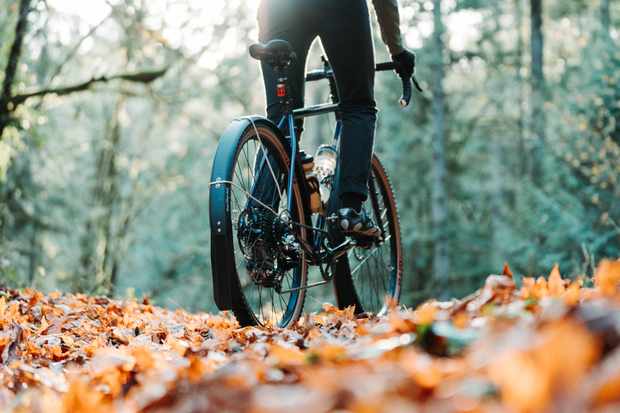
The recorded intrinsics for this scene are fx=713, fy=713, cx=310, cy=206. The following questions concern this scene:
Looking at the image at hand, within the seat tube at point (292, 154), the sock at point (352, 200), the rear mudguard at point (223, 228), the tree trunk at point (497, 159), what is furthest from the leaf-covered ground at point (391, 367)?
the tree trunk at point (497, 159)

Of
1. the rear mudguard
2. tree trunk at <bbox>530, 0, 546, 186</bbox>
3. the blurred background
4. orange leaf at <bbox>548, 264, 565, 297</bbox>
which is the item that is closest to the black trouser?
the rear mudguard

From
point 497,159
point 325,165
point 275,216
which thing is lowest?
point 497,159

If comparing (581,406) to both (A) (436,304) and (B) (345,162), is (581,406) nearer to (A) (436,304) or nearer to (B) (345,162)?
(A) (436,304)

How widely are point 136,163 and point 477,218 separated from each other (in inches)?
391

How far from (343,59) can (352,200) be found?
600 millimetres

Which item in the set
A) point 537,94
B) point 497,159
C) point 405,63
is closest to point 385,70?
point 405,63

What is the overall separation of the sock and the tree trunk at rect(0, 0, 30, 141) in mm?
4560

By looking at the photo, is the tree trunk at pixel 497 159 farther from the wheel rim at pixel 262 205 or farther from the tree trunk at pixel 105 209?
the wheel rim at pixel 262 205

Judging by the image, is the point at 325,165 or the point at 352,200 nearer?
the point at 352,200

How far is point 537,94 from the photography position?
1502cm

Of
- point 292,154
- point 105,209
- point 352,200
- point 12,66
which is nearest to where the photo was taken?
point 292,154

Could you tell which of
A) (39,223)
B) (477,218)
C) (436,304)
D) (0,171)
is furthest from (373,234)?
(477,218)

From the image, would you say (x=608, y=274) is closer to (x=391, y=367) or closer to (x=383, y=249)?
(x=391, y=367)

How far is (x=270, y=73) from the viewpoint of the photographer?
301 cm
